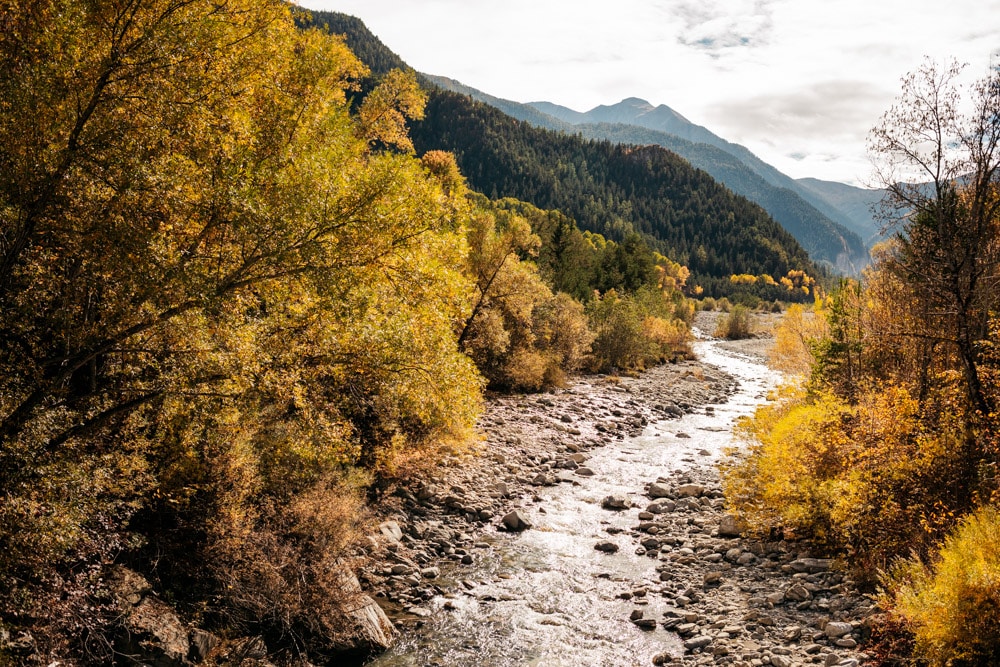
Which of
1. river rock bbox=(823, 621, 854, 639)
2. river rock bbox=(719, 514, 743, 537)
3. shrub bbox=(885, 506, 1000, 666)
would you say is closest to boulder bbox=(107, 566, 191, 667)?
river rock bbox=(823, 621, 854, 639)

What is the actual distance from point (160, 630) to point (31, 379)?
180 inches

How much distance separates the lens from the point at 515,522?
16.8 meters

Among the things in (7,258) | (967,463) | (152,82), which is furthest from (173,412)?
(967,463)

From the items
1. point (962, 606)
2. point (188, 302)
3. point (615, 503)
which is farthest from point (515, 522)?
point (188, 302)

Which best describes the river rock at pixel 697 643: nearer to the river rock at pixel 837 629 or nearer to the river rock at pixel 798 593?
the river rock at pixel 837 629

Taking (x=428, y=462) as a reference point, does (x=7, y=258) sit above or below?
above

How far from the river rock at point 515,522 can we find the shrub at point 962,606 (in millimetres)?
9797

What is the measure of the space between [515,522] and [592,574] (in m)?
3.19

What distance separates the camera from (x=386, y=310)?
11469mm

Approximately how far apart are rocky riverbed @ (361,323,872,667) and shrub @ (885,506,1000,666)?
1.58 meters

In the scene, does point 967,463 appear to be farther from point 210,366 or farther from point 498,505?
point 210,366

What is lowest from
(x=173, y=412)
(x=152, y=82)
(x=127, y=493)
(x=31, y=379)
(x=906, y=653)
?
(x=906, y=653)

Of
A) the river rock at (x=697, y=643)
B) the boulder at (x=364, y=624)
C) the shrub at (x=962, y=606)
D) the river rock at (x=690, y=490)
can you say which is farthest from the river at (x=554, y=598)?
the shrub at (x=962, y=606)

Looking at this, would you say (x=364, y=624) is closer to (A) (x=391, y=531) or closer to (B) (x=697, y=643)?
(A) (x=391, y=531)
